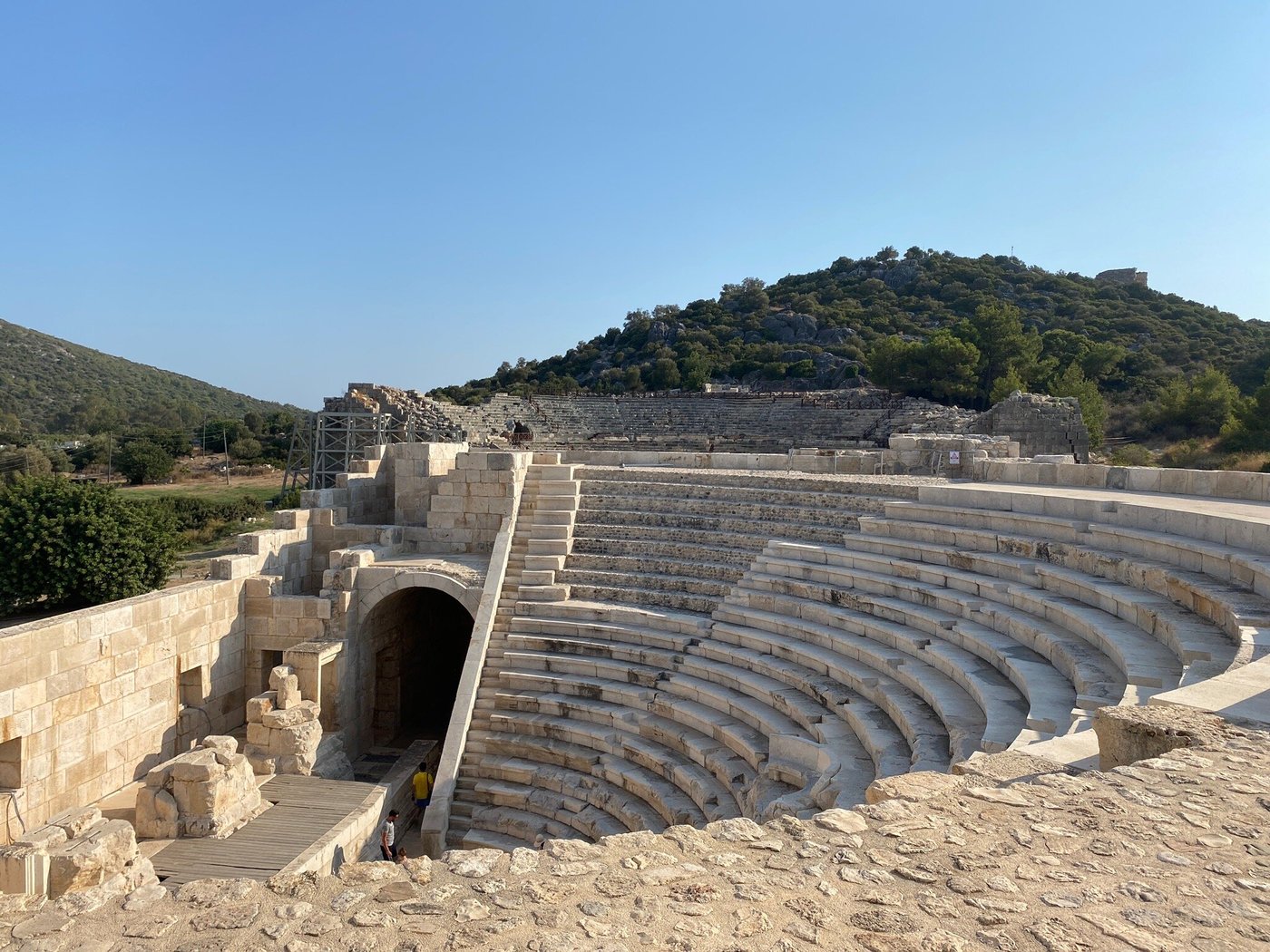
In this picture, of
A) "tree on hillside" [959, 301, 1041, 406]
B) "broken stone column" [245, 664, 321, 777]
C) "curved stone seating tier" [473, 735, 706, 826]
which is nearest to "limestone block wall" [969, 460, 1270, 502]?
"curved stone seating tier" [473, 735, 706, 826]

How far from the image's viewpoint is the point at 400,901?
2.83m

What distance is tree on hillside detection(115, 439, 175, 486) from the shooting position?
36.8m

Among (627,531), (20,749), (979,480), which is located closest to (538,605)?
(627,531)

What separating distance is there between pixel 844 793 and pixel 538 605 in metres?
5.69

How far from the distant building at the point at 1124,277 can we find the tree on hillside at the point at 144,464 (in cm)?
6528

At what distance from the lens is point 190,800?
747 centimetres

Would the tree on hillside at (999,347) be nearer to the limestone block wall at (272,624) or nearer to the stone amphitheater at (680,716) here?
the stone amphitheater at (680,716)

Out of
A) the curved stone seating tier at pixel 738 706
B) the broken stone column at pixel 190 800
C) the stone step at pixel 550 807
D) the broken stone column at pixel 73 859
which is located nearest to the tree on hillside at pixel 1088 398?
A: the curved stone seating tier at pixel 738 706

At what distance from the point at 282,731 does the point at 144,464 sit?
33135 mm

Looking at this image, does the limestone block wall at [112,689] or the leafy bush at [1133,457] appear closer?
the limestone block wall at [112,689]

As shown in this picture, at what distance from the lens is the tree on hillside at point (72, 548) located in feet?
51.6

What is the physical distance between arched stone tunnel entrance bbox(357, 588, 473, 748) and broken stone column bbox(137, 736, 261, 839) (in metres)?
3.48

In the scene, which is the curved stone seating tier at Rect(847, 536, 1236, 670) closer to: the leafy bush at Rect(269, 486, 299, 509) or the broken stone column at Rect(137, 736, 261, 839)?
the broken stone column at Rect(137, 736, 261, 839)

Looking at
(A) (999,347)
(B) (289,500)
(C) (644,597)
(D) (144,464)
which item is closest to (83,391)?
(D) (144,464)
